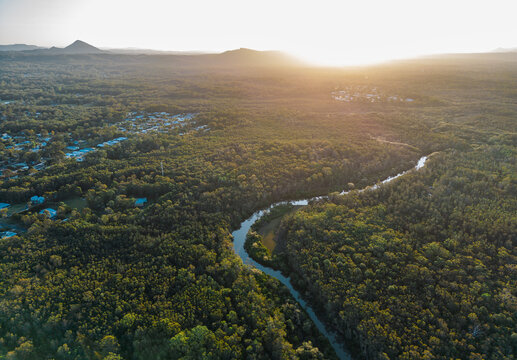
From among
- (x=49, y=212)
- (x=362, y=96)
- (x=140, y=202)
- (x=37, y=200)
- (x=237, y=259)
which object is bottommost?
(x=237, y=259)

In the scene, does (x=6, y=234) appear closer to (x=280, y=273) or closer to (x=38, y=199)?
→ (x=38, y=199)

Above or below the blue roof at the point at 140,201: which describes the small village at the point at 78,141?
above

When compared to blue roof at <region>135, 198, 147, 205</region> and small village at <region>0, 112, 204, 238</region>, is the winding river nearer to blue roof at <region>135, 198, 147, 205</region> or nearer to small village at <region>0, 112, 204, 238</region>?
blue roof at <region>135, 198, 147, 205</region>

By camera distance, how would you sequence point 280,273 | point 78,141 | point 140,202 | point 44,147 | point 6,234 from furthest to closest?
1. point 78,141
2. point 44,147
3. point 140,202
4. point 6,234
5. point 280,273

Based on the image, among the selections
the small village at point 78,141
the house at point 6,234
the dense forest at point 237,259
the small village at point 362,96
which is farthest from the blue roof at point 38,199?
the small village at point 362,96

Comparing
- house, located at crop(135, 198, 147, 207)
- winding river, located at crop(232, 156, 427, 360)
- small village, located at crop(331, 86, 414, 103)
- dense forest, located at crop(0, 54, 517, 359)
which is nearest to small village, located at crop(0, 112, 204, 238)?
house, located at crop(135, 198, 147, 207)

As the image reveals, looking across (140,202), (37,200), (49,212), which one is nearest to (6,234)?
(49,212)

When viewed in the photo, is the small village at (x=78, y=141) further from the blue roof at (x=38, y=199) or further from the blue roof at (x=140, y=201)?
the blue roof at (x=140, y=201)
